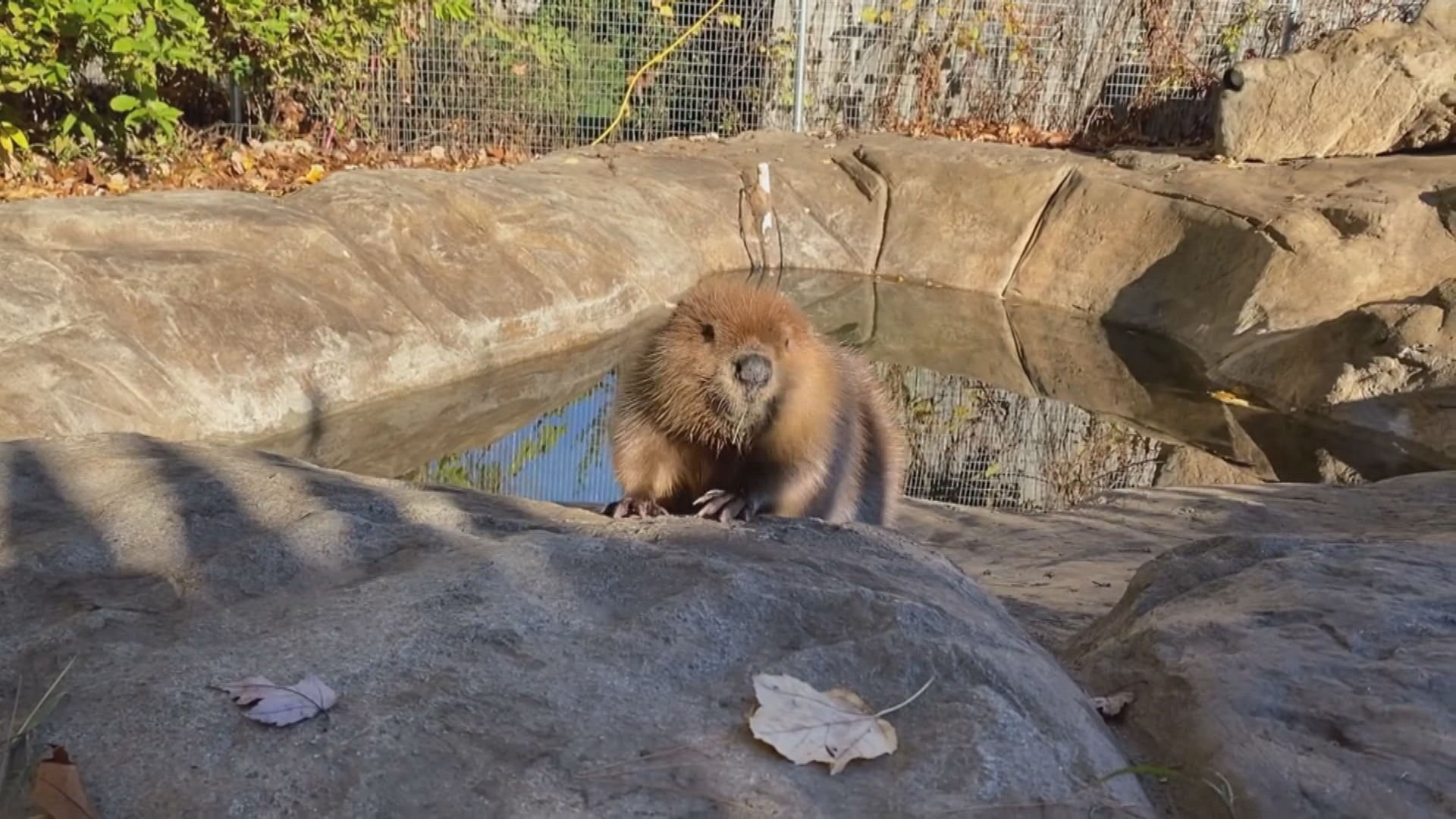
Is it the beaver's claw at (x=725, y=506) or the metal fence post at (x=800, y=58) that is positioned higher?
the metal fence post at (x=800, y=58)

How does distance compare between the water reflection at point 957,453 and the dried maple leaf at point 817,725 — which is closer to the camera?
the dried maple leaf at point 817,725

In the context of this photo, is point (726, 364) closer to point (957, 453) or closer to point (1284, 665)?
point (1284, 665)

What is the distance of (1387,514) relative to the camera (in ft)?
17.0

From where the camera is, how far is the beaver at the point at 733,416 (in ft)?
10.6

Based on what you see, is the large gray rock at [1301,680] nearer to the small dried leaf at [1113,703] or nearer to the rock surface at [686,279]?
the small dried leaf at [1113,703]

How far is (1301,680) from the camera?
216 cm

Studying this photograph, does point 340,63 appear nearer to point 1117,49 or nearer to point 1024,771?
point 1117,49

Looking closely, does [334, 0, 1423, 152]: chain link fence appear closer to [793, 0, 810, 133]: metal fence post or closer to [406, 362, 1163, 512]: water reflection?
[793, 0, 810, 133]: metal fence post

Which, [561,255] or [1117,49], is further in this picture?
[1117,49]

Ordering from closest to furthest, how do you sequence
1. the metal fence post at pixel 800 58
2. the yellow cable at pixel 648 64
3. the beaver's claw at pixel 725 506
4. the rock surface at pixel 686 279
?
the beaver's claw at pixel 725 506 → the rock surface at pixel 686 279 → the yellow cable at pixel 648 64 → the metal fence post at pixel 800 58

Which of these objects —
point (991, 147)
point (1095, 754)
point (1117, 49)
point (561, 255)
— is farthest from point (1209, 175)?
point (1095, 754)

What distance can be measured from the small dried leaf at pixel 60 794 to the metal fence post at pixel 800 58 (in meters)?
11.6

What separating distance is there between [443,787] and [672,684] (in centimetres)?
42

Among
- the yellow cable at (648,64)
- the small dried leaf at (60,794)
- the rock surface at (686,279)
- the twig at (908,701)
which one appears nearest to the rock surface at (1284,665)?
the twig at (908,701)
